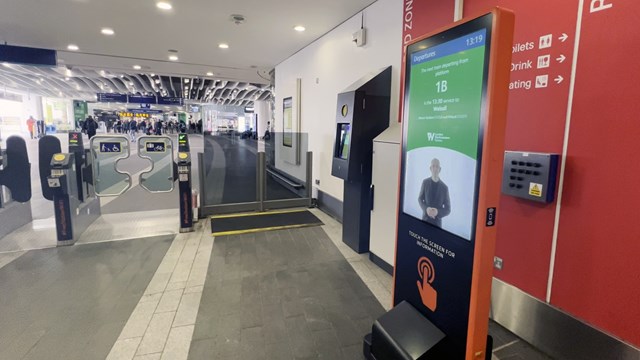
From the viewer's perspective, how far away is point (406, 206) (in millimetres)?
1919

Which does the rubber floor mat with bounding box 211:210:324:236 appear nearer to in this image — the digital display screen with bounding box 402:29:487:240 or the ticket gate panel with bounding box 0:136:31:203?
the ticket gate panel with bounding box 0:136:31:203

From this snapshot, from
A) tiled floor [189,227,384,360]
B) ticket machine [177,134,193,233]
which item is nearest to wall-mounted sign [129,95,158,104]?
ticket machine [177,134,193,233]

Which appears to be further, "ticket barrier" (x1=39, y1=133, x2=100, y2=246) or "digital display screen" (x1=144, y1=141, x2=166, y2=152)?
"digital display screen" (x1=144, y1=141, x2=166, y2=152)

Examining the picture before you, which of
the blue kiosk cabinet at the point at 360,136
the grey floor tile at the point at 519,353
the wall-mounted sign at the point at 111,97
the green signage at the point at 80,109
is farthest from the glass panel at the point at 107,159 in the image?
the green signage at the point at 80,109

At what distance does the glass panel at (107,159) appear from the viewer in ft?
14.2

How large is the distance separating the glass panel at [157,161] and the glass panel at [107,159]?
0.74ft

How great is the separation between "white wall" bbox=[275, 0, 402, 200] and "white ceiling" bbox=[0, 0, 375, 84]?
8.3 inches

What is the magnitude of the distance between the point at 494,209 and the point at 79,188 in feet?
16.0

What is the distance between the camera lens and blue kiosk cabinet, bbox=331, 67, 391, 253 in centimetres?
332

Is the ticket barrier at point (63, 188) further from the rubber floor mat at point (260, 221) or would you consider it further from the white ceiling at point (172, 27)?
the white ceiling at point (172, 27)

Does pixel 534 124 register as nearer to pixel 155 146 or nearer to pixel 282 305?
pixel 282 305

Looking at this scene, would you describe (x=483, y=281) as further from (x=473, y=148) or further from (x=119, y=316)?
(x=119, y=316)

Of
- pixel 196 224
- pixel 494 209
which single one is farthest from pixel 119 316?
pixel 494 209

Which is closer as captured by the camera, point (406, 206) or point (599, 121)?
point (599, 121)
